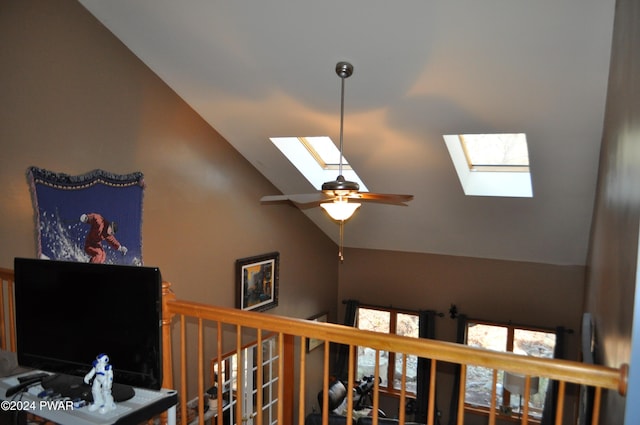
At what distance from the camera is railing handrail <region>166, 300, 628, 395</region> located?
1398 millimetres

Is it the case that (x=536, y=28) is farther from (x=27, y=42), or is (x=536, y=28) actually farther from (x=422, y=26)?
(x=27, y=42)

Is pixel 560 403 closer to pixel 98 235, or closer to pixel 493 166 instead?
pixel 98 235

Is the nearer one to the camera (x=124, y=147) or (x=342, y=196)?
(x=342, y=196)

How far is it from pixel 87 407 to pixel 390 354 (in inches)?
244

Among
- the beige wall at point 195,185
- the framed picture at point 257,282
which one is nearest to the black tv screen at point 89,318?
the beige wall at point 195,185

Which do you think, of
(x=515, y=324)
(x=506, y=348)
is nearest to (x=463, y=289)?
(x=515, y=324)

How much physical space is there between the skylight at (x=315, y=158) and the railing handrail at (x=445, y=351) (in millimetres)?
3082

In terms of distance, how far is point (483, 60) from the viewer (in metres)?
2.88

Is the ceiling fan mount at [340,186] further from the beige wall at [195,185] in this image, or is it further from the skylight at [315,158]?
the skylight at [315,158]

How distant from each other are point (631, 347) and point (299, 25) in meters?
2.61

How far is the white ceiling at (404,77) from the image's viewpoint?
2.63 m

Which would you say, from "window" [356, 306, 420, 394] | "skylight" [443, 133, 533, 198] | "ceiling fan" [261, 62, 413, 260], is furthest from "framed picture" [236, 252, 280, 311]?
"skylight" [443, 133, 533, 198]

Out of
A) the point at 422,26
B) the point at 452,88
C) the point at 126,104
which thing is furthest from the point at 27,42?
the point at 452,88

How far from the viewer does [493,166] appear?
4820 millimetres
